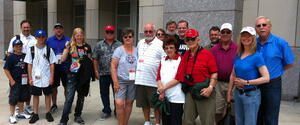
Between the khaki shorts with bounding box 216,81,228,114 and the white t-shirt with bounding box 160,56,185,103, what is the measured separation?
648mm

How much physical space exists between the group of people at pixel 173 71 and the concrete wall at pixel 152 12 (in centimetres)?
335

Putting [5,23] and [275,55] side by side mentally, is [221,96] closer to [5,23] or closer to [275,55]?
[275,55]

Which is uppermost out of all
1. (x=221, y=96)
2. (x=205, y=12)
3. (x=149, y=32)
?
(x=205, y=12)

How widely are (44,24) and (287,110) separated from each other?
12.9 metres

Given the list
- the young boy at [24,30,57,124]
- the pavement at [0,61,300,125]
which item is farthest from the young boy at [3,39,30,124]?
the pavement at [0,61,300,125]

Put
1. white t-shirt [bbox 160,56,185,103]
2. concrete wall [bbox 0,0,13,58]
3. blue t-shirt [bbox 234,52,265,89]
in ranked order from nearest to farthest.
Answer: blue t-shirt [bbox 234,52,265,89], white t-shirt [bbox 160,56,185,103], concrete wall [bbox 0,0,13,58]

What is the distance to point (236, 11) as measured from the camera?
6.99m

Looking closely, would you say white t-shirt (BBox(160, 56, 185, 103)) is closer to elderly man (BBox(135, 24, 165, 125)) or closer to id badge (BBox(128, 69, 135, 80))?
elderly man (BBox(135, 24, 165, 125))

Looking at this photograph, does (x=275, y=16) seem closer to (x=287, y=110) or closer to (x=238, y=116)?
(x=287, y=110)

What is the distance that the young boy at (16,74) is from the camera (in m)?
5.05

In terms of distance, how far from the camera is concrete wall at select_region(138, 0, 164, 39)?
329 inches

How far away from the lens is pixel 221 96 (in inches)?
157

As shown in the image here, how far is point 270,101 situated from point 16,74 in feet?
14.8

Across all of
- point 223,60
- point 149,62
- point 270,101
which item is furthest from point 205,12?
point 270,101
